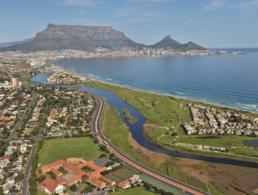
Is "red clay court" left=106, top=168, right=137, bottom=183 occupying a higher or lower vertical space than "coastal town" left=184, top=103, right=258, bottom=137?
lower

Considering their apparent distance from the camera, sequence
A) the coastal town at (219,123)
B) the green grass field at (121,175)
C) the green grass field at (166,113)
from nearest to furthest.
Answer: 1. the green grass field at (121,175)
2. the green grass field at (166,113)
3. the coastal town at (219,123)

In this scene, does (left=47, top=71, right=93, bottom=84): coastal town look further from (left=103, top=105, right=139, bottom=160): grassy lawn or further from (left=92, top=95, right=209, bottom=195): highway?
(left=92, top=95, right=209, bottom=195): highway

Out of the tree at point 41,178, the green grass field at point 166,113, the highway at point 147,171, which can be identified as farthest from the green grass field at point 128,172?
the tree at point 41,178

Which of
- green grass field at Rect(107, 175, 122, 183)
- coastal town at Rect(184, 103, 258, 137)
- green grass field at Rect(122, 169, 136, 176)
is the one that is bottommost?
green grass field at Rect(107, 175, 122, 183)

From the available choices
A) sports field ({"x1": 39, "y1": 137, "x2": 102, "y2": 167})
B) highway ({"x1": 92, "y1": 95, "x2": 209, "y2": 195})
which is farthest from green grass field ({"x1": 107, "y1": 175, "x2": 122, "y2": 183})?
sports field ({"x1": 39, "y1": 137, "x2": 102, "y2": 167})

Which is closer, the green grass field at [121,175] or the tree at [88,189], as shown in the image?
the tree at [88,189]

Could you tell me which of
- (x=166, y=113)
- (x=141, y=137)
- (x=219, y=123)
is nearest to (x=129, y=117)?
(x=166, y=113)

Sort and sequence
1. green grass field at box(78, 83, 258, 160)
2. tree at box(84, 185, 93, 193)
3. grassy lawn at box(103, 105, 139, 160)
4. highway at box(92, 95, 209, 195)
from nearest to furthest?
1. tree at box(84, 185, 93, 193)
2. highway at box(92, 95, 209, 195)
3. grassy lawn at box(103, 105, 139, 160)
4. green grass field at box(78, 83, 258, 160)

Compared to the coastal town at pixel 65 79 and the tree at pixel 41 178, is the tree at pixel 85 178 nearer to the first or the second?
the tree at pixel 41 178
